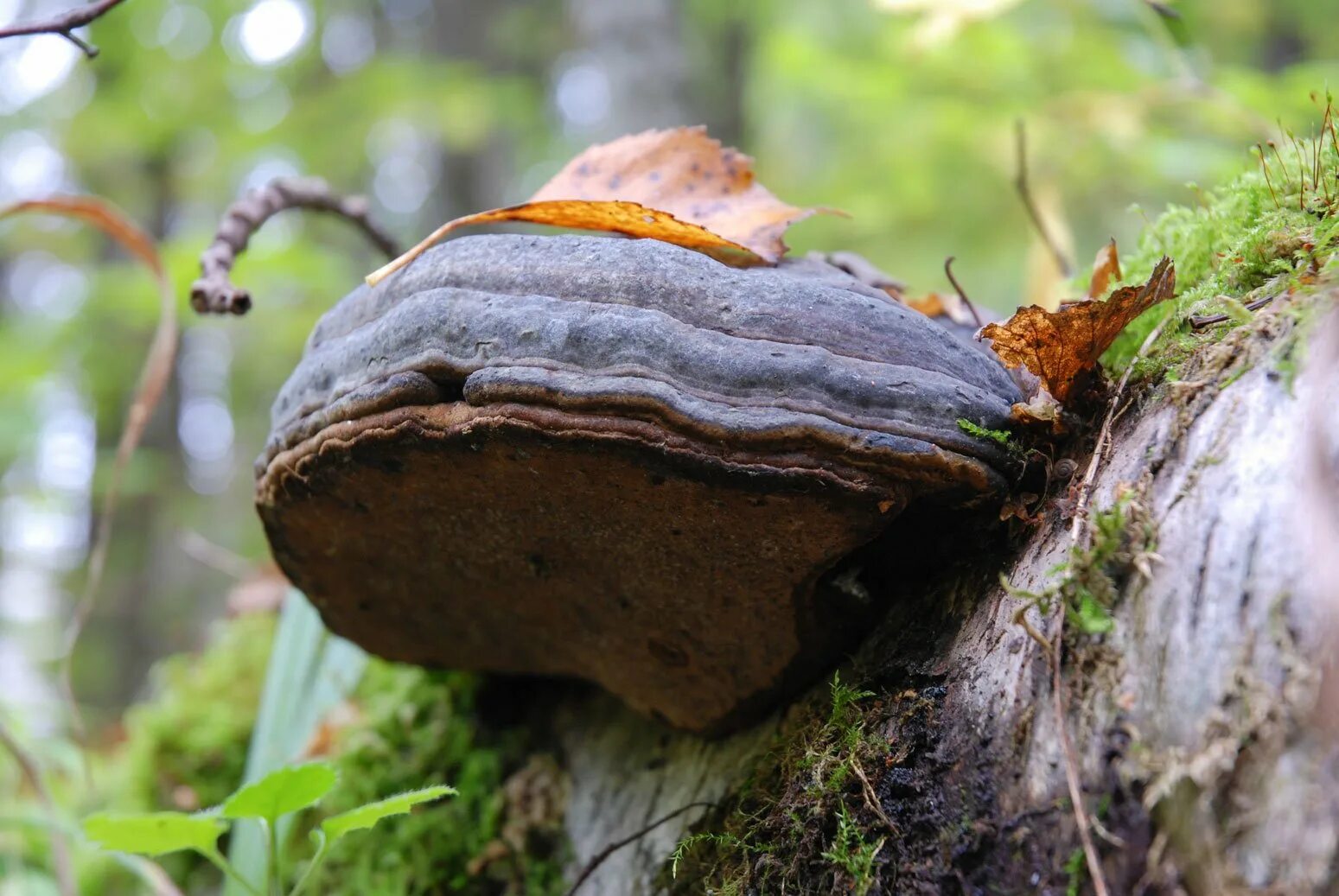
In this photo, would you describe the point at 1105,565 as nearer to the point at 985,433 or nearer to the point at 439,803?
the point at 985,433

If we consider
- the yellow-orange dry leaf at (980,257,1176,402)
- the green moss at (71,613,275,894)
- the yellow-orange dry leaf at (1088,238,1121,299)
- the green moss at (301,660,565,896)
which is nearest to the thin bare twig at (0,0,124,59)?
the yellow-orange dry leaf at (980,257,1176,402)

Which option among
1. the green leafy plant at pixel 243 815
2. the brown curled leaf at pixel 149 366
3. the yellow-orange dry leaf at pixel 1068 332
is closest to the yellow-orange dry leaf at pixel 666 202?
the yellow-orange dry leaf at pixel 1068 332

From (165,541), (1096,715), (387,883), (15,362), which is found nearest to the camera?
(1096,715)

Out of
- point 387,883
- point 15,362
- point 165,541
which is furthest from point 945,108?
point 165,541

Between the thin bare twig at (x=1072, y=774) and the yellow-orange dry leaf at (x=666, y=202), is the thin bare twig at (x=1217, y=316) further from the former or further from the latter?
the yellow-orange dry leaf at (x=666, y=202)

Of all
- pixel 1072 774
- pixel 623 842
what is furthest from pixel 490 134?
pixel 1072 774

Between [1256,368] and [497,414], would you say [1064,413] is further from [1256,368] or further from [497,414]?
[497,414]

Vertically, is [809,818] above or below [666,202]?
below
